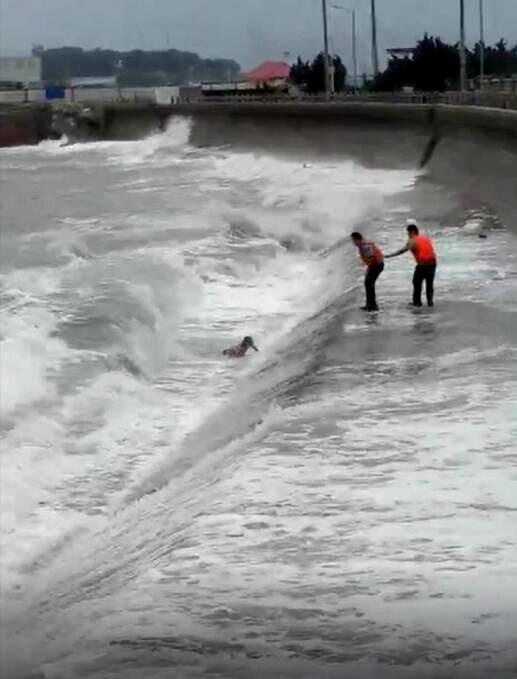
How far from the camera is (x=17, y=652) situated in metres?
6.91

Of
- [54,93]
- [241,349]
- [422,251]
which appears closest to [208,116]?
[54,93]

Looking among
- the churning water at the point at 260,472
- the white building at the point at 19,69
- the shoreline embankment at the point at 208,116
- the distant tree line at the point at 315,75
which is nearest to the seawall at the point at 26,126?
the shoreline embankment at the point at 208,116

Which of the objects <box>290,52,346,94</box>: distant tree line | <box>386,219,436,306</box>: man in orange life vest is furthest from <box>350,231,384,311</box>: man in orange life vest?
<box>290,52,346,94</box>: distant tree line

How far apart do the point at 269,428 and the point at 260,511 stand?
Result: 94.1 inches

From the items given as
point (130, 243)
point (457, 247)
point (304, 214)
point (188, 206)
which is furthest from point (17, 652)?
point (188, 206)

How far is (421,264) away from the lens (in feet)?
55.0

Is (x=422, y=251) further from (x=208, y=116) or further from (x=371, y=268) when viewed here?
(x=208, y=116)

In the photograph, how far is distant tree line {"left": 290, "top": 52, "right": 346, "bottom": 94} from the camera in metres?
105

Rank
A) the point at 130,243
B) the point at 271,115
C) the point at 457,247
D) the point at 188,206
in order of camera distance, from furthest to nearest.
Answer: the point at 271,115
the point at 188,206
the point at 130,243
the point at 457,247

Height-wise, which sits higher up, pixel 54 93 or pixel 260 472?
pixel 54 93

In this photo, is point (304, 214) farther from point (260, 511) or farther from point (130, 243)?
point (260, 511)

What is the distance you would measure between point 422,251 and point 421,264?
237mm

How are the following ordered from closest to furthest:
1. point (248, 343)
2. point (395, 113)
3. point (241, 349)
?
point (241, 349) < point (248, 343) < point (395, 113)

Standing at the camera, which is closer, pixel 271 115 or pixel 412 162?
pixel 412 162
